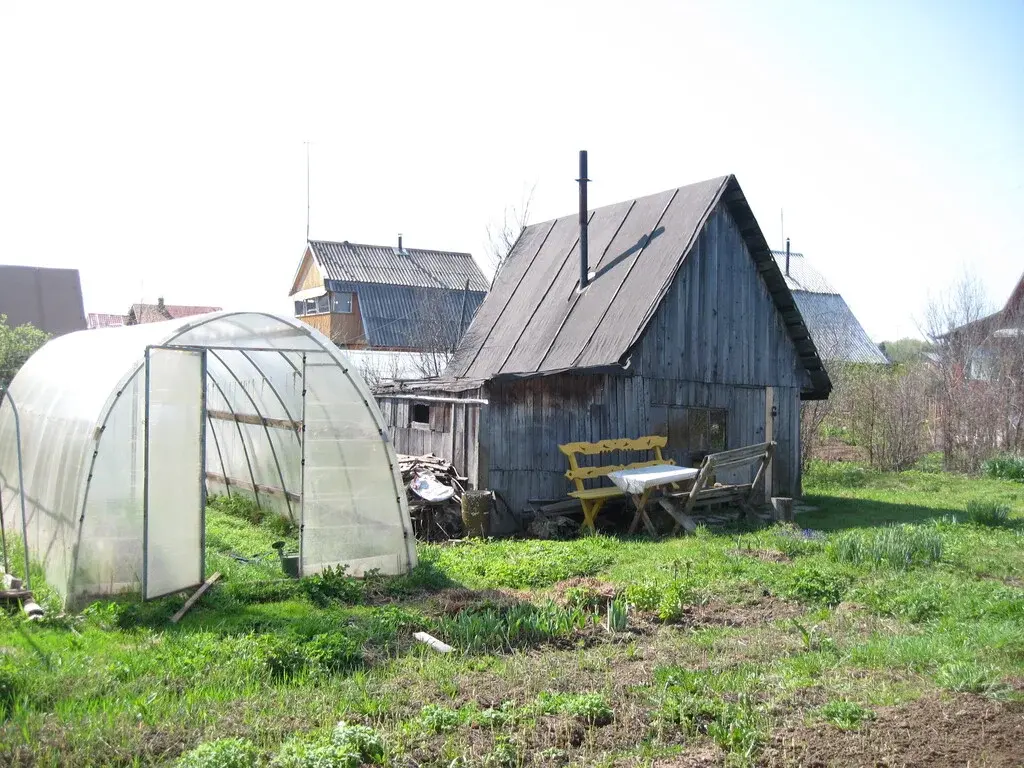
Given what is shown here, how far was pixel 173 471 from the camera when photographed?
950cm

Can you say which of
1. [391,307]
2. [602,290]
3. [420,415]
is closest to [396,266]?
[391,307]

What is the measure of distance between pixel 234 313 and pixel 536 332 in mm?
8047

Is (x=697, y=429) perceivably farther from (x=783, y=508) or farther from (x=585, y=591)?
(x=585, y=591)

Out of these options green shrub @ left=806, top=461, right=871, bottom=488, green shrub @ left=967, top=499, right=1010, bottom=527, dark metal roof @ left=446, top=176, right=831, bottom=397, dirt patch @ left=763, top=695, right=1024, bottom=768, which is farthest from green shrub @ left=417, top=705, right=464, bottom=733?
green shrub @ left=806, top=461, right=871, bottom=488

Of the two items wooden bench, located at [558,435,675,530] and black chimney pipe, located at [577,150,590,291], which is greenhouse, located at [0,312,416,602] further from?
black chimney pipe, located at [577,150,590,291]

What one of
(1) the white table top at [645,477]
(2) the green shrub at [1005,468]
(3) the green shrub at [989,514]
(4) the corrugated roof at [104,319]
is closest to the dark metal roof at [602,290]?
(1) the white table top at [645,477]

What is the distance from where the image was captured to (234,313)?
1038cm

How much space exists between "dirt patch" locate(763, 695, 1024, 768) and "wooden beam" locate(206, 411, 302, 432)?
8427mm

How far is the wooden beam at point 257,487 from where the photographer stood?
12938 millimetres

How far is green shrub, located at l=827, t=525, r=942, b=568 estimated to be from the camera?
10.5 m

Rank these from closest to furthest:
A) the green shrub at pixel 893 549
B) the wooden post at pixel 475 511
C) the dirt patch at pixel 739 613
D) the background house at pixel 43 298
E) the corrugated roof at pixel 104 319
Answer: the dirt patch at pixel 739 613
the green shrub at pixel 893 549
the wooden post at pixel 475 511
the background house at pixel 43 298
the corrugated roof at pixel 104 319

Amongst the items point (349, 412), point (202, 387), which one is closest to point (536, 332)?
point (349, 412)

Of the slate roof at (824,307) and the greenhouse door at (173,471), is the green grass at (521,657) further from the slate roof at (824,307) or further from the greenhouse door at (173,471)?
the slate roof at (824,307)

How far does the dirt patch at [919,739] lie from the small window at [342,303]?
31606 mm
